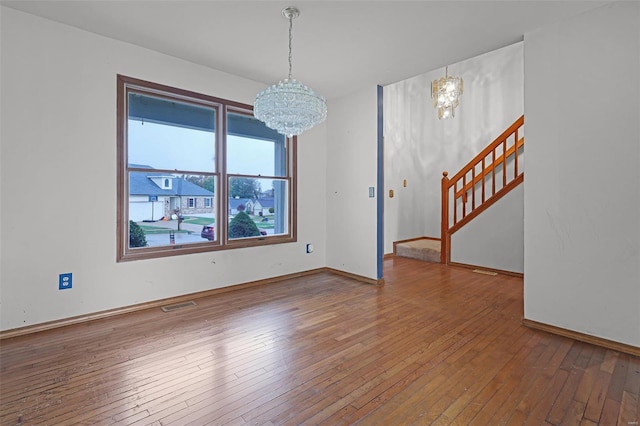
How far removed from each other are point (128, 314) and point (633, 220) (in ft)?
13.8

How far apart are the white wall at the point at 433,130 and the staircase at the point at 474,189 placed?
0.29 m

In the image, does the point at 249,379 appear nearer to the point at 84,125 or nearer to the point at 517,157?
the point at 84,125

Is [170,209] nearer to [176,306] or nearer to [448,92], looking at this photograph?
[176,306]

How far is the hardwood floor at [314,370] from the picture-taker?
159 centimetres

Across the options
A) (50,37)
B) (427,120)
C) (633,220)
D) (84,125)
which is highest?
(427,120)

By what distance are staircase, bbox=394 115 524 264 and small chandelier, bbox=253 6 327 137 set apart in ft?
10.9

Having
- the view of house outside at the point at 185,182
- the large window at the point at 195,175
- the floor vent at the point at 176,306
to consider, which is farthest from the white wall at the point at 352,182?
the floor vent at the point at 176,306

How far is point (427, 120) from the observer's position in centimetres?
641

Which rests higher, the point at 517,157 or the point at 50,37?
the point at 50,37

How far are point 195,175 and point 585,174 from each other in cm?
362

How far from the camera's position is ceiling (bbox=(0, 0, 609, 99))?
2.36 m

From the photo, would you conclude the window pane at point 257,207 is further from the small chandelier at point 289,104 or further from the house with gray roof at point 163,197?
the small chandelier at point 289,104

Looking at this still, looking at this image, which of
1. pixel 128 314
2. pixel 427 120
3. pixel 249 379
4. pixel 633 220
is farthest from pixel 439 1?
pixel 427 120

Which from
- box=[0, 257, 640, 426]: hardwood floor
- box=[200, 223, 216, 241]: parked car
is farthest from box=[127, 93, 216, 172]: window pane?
box=[0, 257, 640, 426]: hardwood floor
